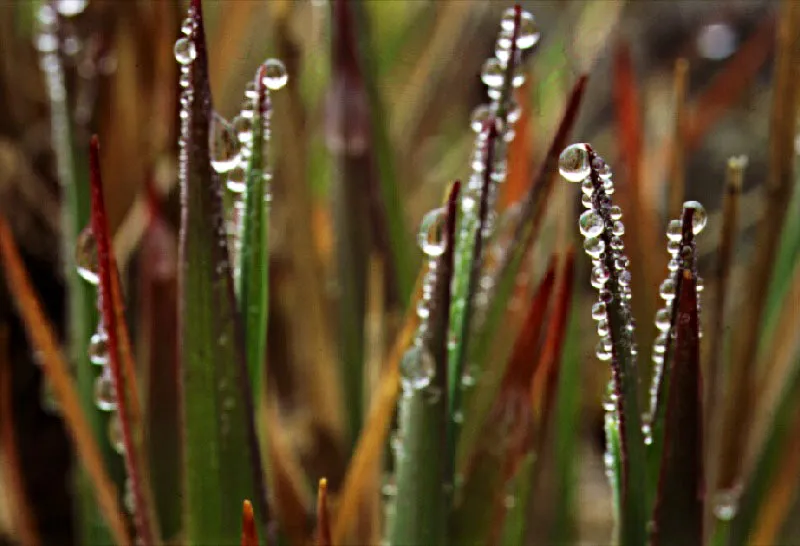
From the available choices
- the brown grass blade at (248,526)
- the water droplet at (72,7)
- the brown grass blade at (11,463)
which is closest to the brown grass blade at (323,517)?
the brown grass blade at (248,526)

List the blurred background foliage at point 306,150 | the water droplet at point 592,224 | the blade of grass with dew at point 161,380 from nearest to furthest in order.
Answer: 1. the water droplet at point 592,224
2. the blade of grass with dew at point 161,380
3. the blurred background foliage at point 306,150

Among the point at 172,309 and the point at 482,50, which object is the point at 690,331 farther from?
the point at 482,50

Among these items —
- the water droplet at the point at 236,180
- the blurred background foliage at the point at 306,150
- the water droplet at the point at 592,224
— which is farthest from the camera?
the blurred background foliage at the point at 306,150

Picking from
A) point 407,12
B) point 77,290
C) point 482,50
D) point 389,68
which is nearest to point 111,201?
point 77,290

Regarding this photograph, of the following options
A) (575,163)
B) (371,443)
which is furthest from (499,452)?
(575,163)

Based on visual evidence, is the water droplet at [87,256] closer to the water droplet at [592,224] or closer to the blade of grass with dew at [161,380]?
the blade of grass with dew at [161,380]

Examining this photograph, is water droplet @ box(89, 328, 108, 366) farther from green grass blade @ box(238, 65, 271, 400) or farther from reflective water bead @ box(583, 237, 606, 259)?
reflective water bead @ box(583, 237, 606, 259)

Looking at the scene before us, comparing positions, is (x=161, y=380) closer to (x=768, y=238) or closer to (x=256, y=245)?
(x=256, y=245)
